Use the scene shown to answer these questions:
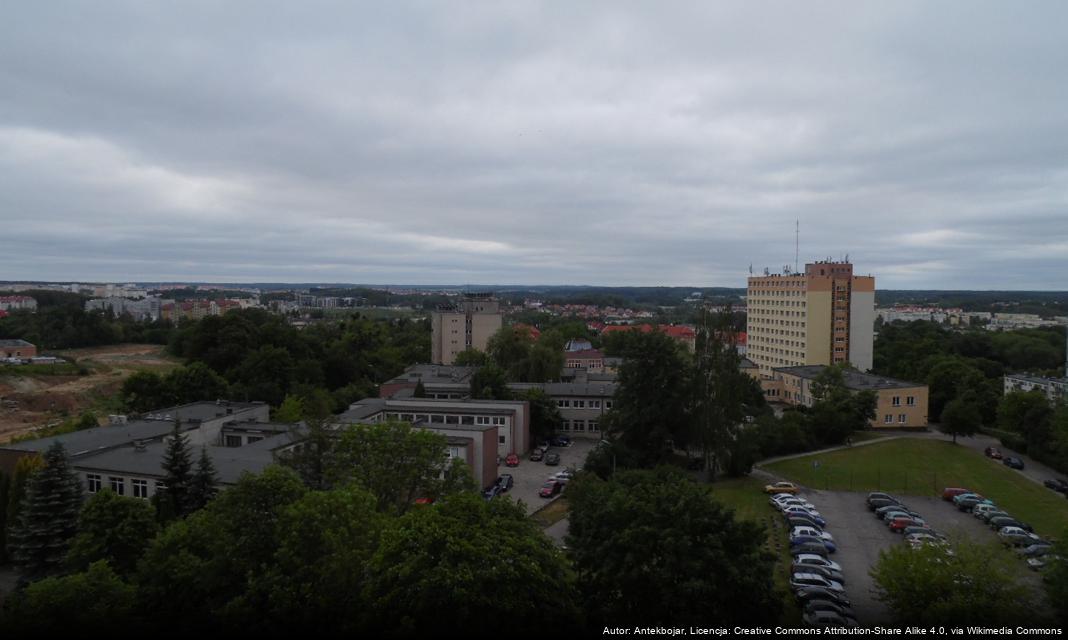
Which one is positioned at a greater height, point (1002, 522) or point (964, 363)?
point (964, 363)

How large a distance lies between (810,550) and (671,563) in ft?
25.8

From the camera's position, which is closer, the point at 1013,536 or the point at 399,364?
the point at 1013,536

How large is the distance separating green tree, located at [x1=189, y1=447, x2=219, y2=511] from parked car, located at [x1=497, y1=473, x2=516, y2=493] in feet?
29.2

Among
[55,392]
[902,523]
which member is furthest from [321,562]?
[55,392]

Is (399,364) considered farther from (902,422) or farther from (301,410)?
(902,422)

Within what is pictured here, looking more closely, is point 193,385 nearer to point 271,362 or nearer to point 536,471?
point 271,362

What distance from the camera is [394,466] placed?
12570mm

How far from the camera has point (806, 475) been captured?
22.7m

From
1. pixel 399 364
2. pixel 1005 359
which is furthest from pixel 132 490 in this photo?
pixel 1005 359

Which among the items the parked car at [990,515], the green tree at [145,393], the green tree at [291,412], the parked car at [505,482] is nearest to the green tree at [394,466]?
the parked car at [505,482]

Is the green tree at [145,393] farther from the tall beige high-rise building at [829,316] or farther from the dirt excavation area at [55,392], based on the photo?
the tall beige high-rise building at [829,316]

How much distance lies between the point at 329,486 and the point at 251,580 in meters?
5.56

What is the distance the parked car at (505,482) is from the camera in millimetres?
20534

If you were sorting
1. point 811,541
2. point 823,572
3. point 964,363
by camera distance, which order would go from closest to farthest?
point 823,572 < point 811,541 < point 964,363
